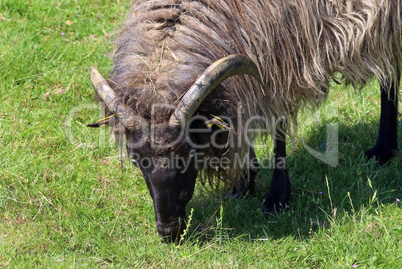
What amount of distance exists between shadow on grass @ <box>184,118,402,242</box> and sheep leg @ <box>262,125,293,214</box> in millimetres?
86

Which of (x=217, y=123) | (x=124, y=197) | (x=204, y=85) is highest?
(x=204, y=85)

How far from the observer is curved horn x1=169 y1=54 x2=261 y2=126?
11.3ft

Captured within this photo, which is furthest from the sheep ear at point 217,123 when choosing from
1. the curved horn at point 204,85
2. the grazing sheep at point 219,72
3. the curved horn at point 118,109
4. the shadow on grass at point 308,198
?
the shadow on grass at point 308,198

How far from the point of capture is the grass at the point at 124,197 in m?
3.96

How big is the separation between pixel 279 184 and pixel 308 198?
0.26 m

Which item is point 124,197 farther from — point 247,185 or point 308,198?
point 308,198

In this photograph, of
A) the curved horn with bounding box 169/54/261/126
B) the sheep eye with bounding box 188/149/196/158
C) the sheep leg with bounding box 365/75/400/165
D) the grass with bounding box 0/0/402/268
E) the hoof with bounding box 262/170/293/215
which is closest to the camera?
the curved horn with bounding box 169/54/261/126

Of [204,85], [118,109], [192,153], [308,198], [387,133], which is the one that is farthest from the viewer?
[387,133]

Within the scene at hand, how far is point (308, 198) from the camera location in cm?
468

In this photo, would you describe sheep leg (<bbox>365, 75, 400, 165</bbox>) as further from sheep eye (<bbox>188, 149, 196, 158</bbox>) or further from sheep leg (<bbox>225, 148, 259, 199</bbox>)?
sheep eye (<bbox>188, 149, 196, 158</bbox>)

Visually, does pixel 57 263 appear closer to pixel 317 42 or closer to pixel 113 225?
pixel 113 225

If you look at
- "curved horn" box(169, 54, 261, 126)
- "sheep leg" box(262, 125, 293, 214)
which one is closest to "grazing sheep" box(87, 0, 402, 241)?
"curved horn" box(169, 54, 261, 126)

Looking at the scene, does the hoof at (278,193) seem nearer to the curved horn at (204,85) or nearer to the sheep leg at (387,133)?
the sheep leg at (387,133)

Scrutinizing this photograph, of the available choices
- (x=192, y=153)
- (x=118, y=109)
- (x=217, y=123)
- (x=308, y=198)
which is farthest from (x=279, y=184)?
(x=118, y=109)
